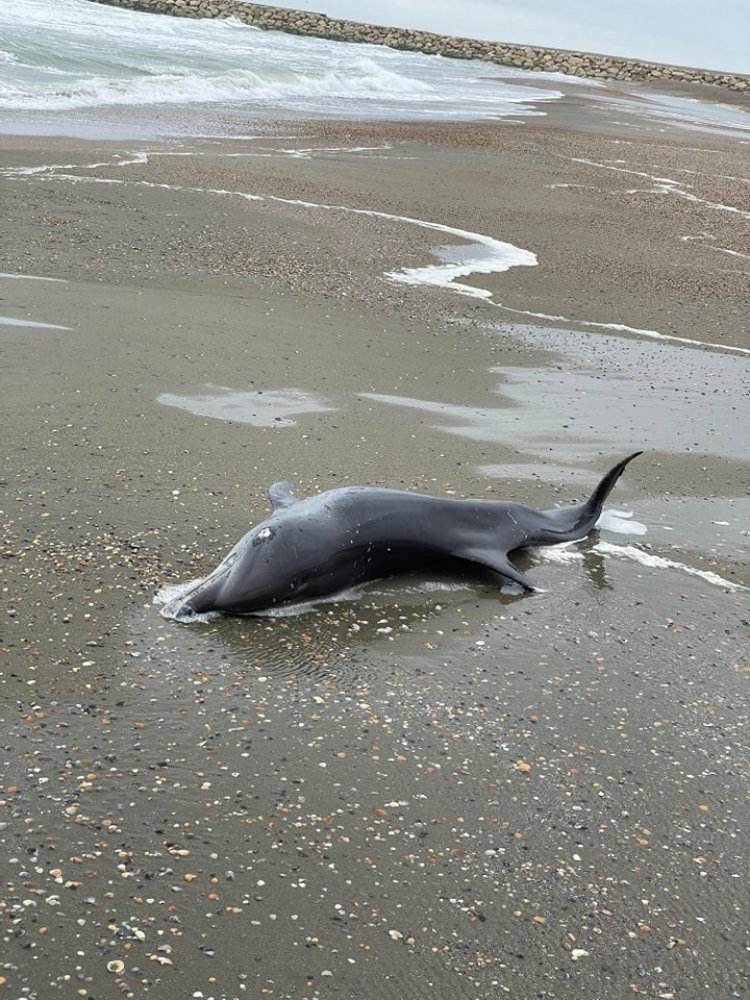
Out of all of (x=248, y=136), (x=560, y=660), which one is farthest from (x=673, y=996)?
(x=248, y=136)

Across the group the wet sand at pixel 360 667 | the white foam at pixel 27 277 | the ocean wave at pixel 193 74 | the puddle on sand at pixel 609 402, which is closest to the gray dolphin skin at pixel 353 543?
the wet sand at pixel 360 667

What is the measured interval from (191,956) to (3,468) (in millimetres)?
3502

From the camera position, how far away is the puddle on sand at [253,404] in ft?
23.5

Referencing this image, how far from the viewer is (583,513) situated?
19.8 feet

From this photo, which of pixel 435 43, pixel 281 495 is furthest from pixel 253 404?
Answer: pixel 435 43

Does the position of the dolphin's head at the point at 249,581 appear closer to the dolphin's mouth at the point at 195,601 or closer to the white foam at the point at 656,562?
the dolphin's mouth at the point at 195,601

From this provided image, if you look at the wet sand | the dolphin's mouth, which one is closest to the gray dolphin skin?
the dolphin's mouth

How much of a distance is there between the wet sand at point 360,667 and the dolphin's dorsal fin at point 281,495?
0.23 m

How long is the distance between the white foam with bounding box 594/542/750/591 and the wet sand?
0.03 m

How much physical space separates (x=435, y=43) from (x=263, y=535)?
7674 centimetres

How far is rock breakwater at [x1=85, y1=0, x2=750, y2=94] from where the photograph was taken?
7281 cm

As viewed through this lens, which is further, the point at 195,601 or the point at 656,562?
the point at 656,562

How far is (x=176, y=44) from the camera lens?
146 feet

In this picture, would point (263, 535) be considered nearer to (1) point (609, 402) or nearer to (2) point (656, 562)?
(2) point (656, 562)
